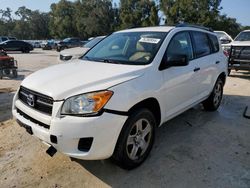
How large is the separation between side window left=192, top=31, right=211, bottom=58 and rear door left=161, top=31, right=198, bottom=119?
24 cm

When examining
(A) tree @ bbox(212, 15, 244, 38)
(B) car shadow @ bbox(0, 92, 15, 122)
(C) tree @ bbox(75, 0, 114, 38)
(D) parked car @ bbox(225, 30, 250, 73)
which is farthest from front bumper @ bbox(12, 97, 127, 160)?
(C) tree @ bbox(75, 0, 114, 38)

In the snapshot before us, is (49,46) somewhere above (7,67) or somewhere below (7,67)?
below

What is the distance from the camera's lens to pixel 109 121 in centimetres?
283

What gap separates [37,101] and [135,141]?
1.28 meters

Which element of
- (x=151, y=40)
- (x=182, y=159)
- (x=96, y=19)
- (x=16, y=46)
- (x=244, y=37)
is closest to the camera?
(x=182, y=159)

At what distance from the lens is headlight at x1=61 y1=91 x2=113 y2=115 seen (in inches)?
111

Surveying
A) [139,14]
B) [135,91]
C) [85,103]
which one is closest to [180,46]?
[135,91]

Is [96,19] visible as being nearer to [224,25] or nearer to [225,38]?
[224,25]

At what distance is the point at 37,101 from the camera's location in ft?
10.3

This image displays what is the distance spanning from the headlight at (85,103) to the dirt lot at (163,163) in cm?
92

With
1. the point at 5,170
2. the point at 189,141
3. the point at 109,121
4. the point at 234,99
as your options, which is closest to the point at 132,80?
the point at 109,121

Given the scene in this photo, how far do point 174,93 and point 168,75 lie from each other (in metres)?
0.33

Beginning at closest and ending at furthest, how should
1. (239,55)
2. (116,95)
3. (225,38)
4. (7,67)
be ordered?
(116,95) → (239,55) → (7,67) → (225,38)

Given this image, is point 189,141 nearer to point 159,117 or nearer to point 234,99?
point 159,117
